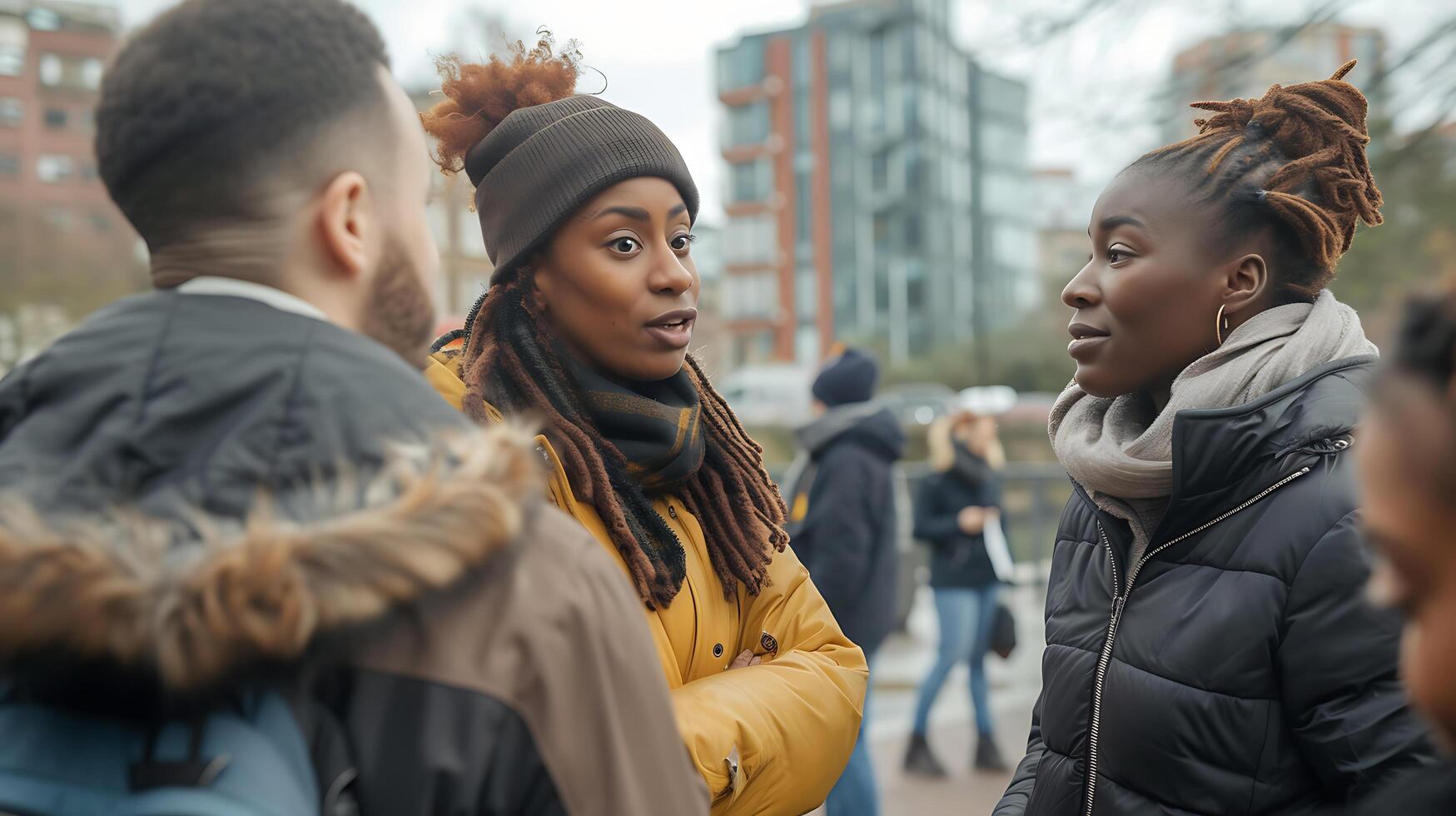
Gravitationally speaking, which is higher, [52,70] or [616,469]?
[616,469]

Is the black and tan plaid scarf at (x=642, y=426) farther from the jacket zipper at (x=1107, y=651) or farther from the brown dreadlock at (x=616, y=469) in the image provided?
the jacket zipper at (x=1107, y=651)

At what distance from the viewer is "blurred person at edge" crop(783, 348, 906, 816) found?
5.29m

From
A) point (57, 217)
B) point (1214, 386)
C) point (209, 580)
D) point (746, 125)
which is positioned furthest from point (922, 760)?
point (746, 125)

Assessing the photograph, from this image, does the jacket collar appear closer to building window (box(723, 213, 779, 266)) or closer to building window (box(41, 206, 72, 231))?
building window (box(41, 206, 72, 231))

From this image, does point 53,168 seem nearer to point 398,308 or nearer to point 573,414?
point 573,414

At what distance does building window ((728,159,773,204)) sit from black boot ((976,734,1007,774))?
48.4 metres

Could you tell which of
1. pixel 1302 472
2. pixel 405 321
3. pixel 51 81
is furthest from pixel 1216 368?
pixel 51 81

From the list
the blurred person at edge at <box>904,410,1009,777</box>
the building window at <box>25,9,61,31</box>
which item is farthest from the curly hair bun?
the building window at <box>25,9,61,31</box>

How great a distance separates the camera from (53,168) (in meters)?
20.1

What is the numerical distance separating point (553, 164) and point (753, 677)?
1.01 meters

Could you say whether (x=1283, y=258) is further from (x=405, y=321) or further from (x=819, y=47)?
(x=819, y=47)

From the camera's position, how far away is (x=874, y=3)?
53.1 m

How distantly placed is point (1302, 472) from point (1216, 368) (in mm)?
→ 266

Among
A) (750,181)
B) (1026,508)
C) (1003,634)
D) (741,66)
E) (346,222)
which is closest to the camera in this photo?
(346,222)
